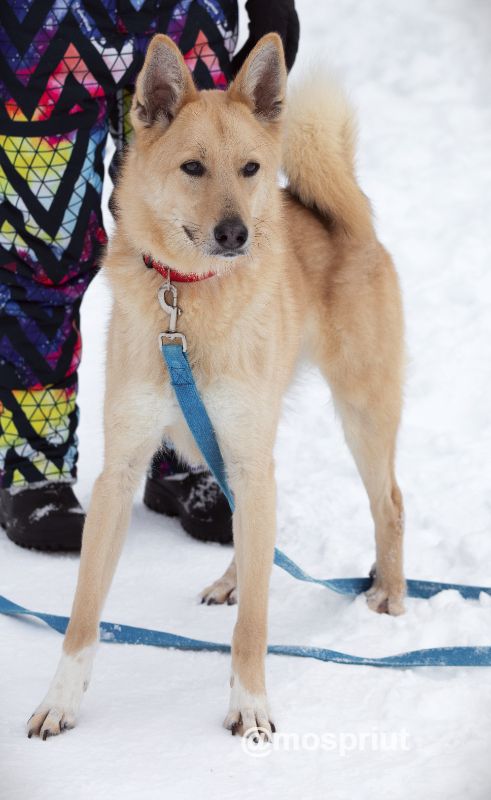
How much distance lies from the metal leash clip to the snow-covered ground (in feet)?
3.05

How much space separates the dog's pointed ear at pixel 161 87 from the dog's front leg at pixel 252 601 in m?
1.02

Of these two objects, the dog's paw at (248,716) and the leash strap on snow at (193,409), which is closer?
the dog's paw at (248,716)

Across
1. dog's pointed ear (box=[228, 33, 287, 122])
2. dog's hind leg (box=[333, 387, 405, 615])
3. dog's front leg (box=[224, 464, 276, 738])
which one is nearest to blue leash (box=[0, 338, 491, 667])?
dog's front leg (box=[224, 464, 276, 738])

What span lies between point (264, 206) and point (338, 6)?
690cm

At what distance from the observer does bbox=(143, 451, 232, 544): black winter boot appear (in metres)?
3.66

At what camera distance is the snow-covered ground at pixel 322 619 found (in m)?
2.11

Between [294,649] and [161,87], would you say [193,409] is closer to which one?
[294,649]

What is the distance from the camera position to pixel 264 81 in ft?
8.82

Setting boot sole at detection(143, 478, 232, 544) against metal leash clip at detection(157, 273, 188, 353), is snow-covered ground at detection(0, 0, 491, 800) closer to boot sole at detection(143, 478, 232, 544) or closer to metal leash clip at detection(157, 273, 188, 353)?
boot sole at detection(143, 478, 232, 544)

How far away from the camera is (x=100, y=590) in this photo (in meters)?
2.41

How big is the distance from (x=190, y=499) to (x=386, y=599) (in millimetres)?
999

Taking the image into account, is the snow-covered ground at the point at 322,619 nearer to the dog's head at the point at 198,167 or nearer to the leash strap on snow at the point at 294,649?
the leash strap on snow at the point at 294,649

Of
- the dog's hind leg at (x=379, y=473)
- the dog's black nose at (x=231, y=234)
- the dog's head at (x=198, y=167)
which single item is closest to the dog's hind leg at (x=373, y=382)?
the dog's hind leg at (x=379, y=473)

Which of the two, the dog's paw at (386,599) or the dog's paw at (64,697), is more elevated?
the dog's paw at (386,599)
